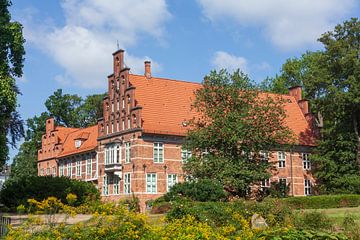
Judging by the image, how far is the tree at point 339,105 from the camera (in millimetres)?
40375

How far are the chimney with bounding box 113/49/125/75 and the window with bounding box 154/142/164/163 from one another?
7.34m

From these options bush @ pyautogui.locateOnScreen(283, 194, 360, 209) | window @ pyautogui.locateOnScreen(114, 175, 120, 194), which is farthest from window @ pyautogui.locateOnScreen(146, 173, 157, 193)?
bush @ pyautogui.locateOnScreen(283, 194, 360, 209)

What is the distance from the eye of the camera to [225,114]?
109 ft

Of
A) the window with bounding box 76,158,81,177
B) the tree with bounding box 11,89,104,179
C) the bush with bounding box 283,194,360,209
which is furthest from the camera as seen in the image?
the tree with bounding box 11,89,104,179

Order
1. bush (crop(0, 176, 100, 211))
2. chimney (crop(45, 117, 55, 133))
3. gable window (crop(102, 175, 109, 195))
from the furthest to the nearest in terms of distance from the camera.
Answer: chimney (crop(45, 117, 55, 133)) < gable window (crop(102, 175, 109, 195)) < bush (crop(0, 176, 100, 211))

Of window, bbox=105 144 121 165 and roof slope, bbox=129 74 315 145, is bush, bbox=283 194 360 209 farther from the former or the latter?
window, bbox=105 144 121 165

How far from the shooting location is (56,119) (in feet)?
237

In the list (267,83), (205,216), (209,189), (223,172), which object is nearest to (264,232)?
(205,216)

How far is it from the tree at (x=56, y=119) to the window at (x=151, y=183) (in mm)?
30488

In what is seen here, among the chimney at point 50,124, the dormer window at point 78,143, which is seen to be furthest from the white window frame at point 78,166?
the chimney at point 50,124

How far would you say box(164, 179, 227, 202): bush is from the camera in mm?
28833

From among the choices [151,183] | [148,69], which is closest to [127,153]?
[151,183]

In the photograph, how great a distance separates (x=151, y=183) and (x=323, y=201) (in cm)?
1458

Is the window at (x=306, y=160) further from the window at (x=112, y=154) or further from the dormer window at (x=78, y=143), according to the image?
the dormer window at (x=78, y=143)
